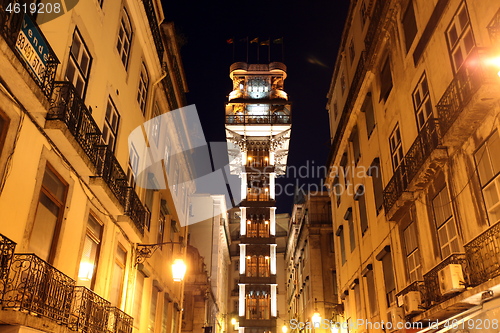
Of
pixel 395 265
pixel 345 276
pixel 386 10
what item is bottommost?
pixel 395 265

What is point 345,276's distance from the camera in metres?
24.0

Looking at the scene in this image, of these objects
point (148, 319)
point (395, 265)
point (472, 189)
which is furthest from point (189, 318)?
point (472, 189)

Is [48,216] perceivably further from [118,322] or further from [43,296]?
[118,322]

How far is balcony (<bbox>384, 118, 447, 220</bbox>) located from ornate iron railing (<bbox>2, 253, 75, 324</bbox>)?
9364mm

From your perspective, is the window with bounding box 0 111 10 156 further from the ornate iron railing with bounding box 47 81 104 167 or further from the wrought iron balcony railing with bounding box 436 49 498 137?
the wrought iron balcony railing with bounding box 436 49 498 137

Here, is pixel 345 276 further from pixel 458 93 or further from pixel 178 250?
pixel 458 93

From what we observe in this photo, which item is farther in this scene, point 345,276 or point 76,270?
point 345,276

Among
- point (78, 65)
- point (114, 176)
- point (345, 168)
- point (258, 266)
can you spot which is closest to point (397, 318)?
point (114, 176)

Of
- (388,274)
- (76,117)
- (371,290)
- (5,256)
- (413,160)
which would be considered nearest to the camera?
(5,256)

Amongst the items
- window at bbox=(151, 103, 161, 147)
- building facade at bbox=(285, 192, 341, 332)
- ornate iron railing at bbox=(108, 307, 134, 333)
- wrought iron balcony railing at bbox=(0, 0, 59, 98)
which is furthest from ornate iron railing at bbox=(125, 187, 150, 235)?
building facade at bbox=(285, 192, 341, 332)

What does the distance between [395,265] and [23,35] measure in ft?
43.5

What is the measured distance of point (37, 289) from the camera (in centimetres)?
802

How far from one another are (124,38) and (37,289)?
975 centimetres

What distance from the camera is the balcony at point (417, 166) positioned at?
11750 mm
